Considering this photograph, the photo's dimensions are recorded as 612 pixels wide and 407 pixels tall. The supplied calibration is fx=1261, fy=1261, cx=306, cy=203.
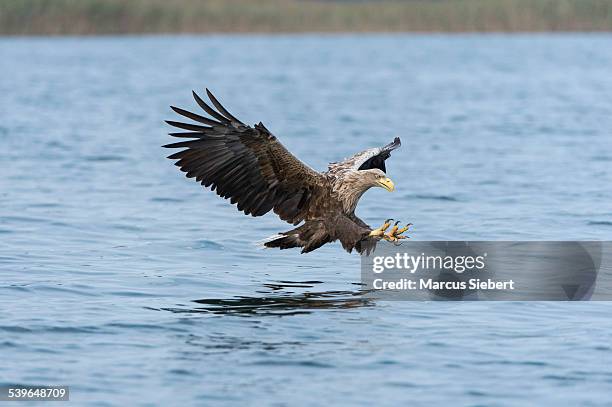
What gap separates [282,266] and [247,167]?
1.29 meters

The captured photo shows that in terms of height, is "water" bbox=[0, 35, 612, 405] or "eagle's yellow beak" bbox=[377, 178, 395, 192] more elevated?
"eagle's yellow beak" bbox=[377, 178, 395, 192]

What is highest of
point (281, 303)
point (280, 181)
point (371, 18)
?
point (371, 18)

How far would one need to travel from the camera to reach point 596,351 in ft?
23.2

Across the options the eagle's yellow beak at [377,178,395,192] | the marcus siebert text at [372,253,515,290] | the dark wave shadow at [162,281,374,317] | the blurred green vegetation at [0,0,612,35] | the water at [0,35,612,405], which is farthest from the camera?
the blurred green vegetation at [0,0,612,35]

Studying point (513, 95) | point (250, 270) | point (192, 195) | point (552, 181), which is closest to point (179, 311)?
point (250, 270)

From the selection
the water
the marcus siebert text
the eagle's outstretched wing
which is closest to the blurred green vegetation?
the water

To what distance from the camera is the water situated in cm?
653

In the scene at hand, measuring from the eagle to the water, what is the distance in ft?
1.35

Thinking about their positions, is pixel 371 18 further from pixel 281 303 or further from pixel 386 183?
pixel 281 303

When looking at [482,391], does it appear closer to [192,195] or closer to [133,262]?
[133,262]

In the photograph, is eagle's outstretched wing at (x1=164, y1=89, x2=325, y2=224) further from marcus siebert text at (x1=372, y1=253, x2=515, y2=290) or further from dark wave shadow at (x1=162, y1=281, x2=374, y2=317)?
marcus siebert text at (x1=372, y1=253, x2=515, y2=290)

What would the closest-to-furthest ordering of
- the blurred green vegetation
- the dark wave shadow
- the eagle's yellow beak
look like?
the dark wave shadow → the eagle's yellow beak → the blurred green vegetation

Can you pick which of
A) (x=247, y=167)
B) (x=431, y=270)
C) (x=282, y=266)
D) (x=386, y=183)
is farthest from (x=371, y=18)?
(x=386, y=183)

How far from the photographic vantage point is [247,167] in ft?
28.7
